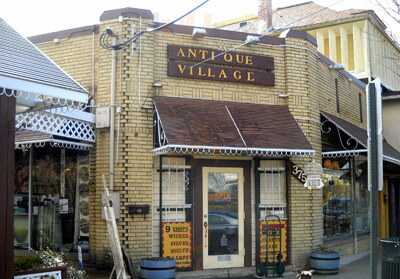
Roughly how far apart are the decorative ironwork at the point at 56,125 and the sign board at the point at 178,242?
234cm

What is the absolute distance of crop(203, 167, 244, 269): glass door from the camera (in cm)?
1104

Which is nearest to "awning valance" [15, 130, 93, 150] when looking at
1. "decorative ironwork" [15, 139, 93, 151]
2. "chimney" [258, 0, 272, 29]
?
"decorative ironwork" [15, 139, 93, 151]

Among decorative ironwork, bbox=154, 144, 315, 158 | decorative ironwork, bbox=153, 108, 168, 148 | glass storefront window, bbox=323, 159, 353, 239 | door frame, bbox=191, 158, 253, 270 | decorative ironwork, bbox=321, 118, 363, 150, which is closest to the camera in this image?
decorative ironwork, bbox=154, 144, 315, 158

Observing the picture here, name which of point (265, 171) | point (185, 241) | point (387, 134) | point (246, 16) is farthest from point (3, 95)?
point (246, 16)

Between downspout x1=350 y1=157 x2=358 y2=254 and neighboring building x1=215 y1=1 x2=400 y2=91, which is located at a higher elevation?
neighboring building x1=215 y1=1 x2=400 y2=91

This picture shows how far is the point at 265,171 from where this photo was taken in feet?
38.4

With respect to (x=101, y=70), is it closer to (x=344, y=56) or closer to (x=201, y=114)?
(x=201, y=114)

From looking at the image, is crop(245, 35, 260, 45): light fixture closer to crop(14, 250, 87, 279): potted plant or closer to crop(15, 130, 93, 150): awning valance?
crop(15, 130, 93, 150): awning valance

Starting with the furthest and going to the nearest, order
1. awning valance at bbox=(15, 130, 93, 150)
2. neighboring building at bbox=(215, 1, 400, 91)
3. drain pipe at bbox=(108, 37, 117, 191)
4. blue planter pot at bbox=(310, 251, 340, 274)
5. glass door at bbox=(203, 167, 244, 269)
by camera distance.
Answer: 1. neighboring building at bbox=(215, 1, 400, 91)
2. blue planter pot at bbox=(310, 251, 340, 274)
3. glass door at bbox=(203, 167, 244, 269)
4. drain pipe at bbox=(108, 37, 117, 191)
5. awning valance at bbox=(15, 130, 93, 150)

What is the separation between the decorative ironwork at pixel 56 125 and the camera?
8406 mm

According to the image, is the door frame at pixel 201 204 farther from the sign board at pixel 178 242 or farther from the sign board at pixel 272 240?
the sign board at pixel 272 240

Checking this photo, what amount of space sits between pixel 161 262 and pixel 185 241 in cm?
117

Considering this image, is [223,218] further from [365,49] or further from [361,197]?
[365,49]

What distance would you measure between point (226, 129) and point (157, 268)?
2963mm
